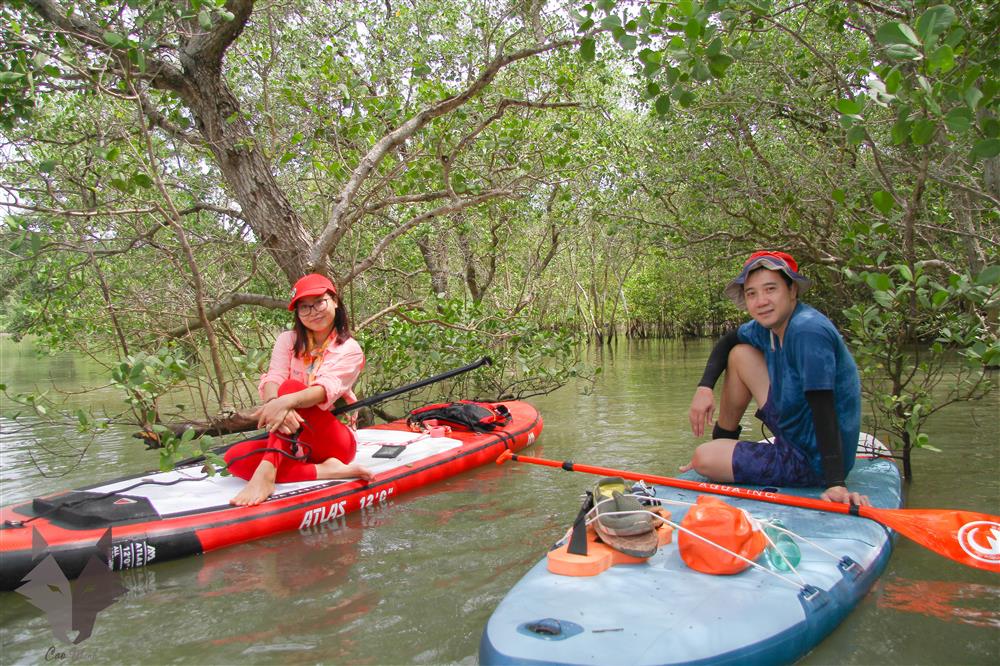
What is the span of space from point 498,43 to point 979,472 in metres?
5.56

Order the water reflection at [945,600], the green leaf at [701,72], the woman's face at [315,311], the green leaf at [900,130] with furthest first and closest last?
the woman's face at [315,311] → the green leaf at [701,72] → the water reflection at [945,600] → the green leaf at [900,130]

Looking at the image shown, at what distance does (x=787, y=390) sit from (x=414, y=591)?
2.14m

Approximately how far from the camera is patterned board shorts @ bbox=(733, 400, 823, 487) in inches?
135

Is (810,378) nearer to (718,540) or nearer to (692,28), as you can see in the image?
(718,540)

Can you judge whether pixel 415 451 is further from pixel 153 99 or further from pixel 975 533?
pixel 153 99

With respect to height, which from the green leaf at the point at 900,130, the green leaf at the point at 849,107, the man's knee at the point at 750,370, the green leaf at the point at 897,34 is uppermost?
the green leaf at the point at 897,34

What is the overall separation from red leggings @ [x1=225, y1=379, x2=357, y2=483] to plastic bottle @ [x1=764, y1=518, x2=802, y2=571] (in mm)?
2858

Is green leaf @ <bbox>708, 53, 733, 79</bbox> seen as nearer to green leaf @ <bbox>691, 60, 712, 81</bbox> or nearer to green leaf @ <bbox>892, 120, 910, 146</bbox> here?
green leaf @ <bbox>691, 60, 712, 81</bbox>

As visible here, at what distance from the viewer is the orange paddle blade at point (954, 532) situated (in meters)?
2.67

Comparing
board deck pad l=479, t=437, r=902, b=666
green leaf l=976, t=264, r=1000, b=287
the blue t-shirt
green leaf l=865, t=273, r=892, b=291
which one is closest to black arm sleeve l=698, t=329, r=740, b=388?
the blue t-shirt

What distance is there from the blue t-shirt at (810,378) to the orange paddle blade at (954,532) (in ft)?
1.37

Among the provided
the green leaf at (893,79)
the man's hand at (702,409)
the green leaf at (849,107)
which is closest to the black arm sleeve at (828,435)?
the man's hand at (702,409)

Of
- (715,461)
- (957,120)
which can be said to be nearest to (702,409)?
(715,461)

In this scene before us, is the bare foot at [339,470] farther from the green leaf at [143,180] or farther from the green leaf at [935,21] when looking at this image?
the green leaf at [935,21]
